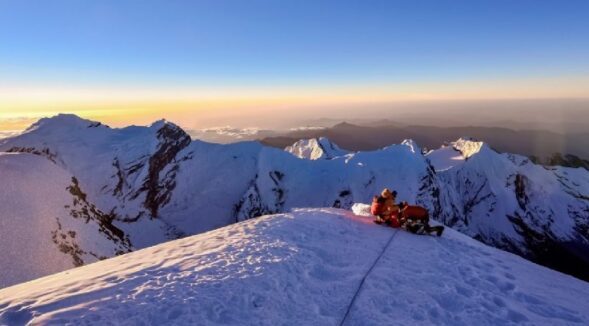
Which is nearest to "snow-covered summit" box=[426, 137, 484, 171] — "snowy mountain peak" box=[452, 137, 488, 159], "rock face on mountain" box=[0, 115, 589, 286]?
"snowy mountain peak" box=[452, 137, 488, 159]

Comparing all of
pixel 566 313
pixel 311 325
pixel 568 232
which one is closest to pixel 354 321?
pixel 311 325

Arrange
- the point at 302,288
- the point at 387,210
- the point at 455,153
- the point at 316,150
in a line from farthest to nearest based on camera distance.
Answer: the point at 455,153
the point at 316,150
the point at 387,210
the point at 302,288

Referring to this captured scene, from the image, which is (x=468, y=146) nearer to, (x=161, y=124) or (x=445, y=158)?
(x=445, y=158)

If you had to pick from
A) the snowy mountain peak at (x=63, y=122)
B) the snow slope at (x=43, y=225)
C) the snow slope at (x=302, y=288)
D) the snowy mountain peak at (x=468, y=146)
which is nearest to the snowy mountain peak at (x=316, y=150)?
the snowy mountain peak at (x=468, y=146)

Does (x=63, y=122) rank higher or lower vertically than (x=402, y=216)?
higher

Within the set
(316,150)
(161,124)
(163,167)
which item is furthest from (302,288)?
(316,150)

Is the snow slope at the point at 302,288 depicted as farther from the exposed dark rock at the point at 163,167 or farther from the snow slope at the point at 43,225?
the exposed dark rock at the point at 163,167

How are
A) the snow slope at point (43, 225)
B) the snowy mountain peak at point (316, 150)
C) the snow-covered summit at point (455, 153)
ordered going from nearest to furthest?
the snow slope at point (43, 225)
the snowy mountain peak at point (316, 150)
the snow-covered summit at point (455, 153)

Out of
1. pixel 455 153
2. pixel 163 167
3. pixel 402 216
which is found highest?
pixel 402 216
